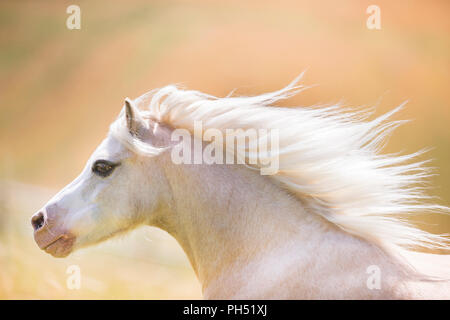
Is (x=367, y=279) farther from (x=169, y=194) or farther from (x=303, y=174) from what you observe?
(x=169, y=194)

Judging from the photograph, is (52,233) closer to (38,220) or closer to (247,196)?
(38,220)

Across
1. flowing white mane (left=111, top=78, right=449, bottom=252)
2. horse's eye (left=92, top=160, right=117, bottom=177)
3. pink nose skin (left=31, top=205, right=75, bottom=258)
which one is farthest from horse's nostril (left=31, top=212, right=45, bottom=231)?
flowing white mane (left=111, top=78, right=449, bottom=252)

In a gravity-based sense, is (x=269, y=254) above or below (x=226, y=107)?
below

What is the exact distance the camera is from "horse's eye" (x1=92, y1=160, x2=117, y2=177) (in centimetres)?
173

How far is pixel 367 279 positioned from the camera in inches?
57.1

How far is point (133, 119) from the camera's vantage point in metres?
1.73

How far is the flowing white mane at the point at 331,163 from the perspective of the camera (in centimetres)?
163

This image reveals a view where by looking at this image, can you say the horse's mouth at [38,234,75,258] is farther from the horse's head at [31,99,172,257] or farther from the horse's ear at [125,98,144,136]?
the horse's ear at [125,98,144,136]

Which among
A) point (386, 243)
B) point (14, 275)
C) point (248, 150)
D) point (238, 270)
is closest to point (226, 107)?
point (248, 150)

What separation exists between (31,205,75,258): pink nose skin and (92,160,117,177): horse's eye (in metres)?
0.21

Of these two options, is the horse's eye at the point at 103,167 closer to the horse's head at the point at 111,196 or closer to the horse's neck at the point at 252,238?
the horse's head at the point at 111,196

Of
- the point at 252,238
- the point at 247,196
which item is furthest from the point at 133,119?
the point at 252,238
